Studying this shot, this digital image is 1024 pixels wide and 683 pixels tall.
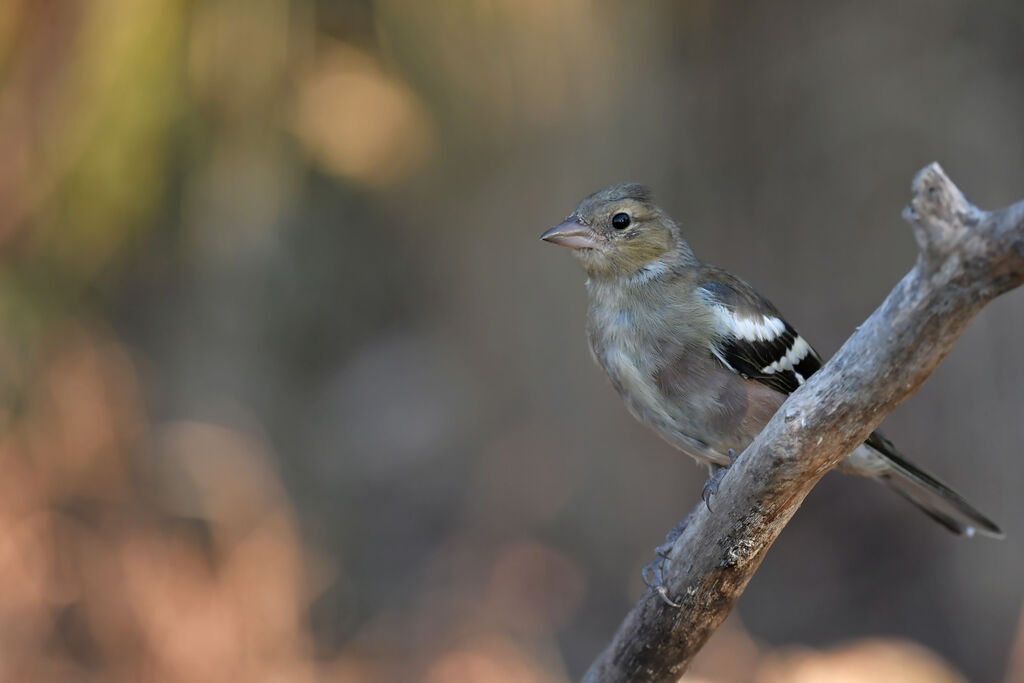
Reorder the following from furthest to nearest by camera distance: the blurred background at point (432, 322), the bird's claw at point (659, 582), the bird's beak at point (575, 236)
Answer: the blurred background at point (432, 322) → the bird's beak at point (575, 236) → the bird's claw at point (659, 582)

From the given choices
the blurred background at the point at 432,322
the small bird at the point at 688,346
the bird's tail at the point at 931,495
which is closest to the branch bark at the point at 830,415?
the small bird at the point at 688,346

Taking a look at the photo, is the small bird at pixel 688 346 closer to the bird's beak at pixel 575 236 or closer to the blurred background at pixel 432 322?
the bird's beak at pixel 575 236

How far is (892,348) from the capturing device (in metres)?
1.59

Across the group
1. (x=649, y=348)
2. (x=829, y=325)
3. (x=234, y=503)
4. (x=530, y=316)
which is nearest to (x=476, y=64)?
(x=530, y=316)

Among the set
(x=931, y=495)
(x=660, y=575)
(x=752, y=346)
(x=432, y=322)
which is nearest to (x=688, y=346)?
(x=752, y=346)

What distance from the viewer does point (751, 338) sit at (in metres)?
2.79

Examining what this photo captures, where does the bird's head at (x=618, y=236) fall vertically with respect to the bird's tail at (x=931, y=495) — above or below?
above

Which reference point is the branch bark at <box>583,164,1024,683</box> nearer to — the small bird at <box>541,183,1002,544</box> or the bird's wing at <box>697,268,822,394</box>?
the small bird at <box>541,183,1002,544</box>

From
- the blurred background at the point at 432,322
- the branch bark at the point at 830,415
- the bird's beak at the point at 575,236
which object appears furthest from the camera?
the blurred background at the point at 432,322

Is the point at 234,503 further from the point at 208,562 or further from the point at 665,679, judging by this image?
the point at 665,679

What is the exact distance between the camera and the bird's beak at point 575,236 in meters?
2.96

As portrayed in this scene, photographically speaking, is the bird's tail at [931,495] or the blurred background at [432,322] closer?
the bird's tail at [931,495]

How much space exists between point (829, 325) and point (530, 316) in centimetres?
190

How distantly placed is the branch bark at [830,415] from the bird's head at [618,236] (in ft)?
3.20
